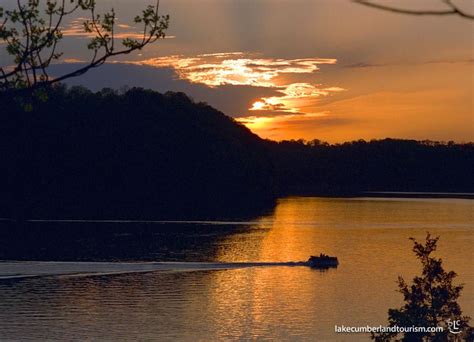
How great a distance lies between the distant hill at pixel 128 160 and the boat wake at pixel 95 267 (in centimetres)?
5024

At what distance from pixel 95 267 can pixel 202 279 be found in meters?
10.6

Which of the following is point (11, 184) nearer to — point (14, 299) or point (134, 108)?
point (134, 108)

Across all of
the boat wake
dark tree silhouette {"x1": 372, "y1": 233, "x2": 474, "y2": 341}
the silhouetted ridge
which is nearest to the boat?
the boat wake

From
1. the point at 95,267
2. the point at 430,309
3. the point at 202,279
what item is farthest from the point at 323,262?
the point at 430,309

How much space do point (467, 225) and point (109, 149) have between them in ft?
221

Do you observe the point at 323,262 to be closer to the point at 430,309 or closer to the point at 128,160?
the point at 430,309

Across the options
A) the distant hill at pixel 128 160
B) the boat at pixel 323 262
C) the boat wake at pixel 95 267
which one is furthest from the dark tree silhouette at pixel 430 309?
the distant hill at pixel 128 160

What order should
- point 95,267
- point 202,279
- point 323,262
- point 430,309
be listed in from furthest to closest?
point 323,262, point 95,267, point 202,279, point 430,309

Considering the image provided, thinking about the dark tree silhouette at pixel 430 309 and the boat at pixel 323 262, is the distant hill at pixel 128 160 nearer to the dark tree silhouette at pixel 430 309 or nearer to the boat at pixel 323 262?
the boat at pixel 323 262

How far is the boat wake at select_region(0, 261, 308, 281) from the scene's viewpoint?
219ft

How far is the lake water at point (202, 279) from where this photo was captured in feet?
158

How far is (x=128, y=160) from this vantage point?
149875mm

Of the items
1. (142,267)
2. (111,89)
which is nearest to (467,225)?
(142,267)

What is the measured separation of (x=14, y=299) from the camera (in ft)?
183
